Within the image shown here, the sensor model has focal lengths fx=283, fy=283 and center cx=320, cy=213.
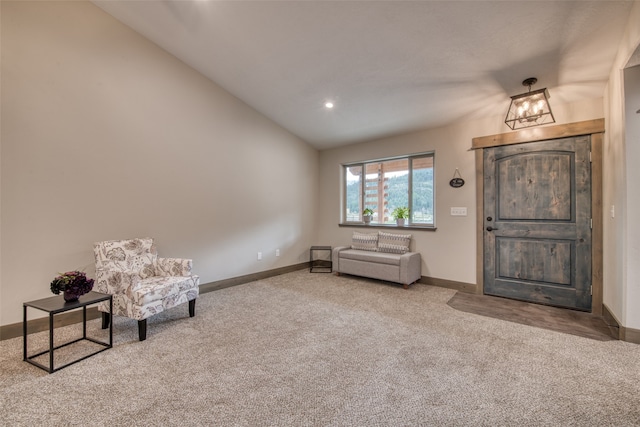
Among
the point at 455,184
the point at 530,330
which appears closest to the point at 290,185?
the point at 455,184

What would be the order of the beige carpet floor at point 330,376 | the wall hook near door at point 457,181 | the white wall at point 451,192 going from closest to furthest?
the beige carpet floor at point 330,376 → the white wall at point 451,192 → the wall hook near door at point 457,181

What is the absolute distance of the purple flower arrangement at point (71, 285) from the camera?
7.25ft

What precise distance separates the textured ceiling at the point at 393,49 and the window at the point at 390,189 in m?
0.81

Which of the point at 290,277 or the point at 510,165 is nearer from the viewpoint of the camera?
the point at 510,165

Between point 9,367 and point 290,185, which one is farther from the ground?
point 290,185

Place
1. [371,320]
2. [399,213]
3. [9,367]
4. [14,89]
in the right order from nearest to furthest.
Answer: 1. [9,367]
2. [14,89]
3. [371,320]
4. [399,213]

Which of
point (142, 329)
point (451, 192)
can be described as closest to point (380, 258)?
point (451, 192)

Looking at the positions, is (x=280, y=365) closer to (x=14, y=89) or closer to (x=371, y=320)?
(x=371, y=320)

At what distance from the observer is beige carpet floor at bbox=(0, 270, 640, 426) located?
1609 millimetres

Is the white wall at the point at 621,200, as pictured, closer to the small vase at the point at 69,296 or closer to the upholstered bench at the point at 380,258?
the upholstered bench at the point at 380,258

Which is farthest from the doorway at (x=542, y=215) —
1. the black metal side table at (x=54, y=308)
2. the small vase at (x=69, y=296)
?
the small vase at (x=69, y=296)

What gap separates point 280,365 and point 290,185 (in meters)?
3.67

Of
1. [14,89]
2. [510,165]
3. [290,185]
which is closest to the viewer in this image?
[14,89]

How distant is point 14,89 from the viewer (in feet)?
8.71
